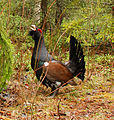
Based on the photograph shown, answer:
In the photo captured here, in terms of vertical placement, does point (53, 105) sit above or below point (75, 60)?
below

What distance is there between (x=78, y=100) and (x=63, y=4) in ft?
21.8

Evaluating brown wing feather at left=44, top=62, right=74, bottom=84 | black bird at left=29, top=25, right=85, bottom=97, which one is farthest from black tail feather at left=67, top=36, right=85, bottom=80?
brown wing feather at left=44, top=62, right=74, bottom=84

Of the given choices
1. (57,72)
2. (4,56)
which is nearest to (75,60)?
(57,72)

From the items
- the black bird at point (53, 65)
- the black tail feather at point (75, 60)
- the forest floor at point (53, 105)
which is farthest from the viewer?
the black tail feather at point (75, 60)

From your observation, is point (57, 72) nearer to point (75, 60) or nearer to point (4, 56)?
point (75, 60)

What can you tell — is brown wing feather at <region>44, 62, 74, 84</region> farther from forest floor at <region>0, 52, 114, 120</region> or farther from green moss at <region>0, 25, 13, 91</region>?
green moss at <region>0, 25, 13, 91</region>

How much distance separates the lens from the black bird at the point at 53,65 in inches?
187

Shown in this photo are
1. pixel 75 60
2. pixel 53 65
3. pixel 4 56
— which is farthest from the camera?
pixel 75 60

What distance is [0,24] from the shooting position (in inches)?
138

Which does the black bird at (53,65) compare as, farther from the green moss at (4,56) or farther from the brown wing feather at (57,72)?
Answer: the green moss at (4,56)

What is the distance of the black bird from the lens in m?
4.76

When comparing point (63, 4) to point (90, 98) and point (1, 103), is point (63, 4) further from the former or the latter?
point (1, 103)

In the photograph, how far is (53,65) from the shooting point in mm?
4867

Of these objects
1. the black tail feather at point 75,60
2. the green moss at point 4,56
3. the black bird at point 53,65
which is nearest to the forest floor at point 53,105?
the green moss at point 4,56
